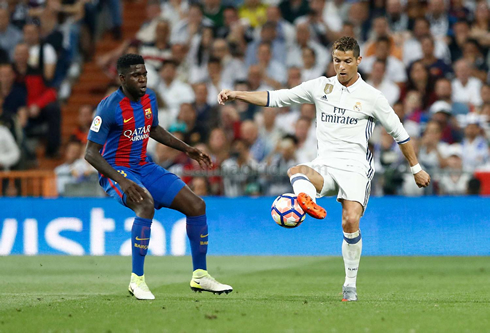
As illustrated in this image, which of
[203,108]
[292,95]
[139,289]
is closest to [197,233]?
[139,289]

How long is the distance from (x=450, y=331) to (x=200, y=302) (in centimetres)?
250

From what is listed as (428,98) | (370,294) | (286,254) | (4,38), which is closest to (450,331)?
(370,294)

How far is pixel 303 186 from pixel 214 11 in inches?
407

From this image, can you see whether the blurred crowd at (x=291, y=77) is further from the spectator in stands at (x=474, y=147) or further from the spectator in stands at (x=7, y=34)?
the spectator in stands at (x=7, y=34)

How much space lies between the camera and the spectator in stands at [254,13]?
54.4ft

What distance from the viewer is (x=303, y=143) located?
13.6m

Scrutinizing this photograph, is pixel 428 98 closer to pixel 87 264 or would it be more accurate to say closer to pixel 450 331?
pixel 87 264

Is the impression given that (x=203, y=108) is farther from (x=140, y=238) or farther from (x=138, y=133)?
(x=140, y=238)

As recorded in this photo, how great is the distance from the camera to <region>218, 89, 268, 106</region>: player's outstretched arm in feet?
24.9

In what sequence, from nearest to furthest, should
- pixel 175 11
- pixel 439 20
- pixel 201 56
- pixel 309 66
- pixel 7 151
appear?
1. pixel 7 151
2. pixel 309 66
3. pixel 439 20
4. pixel 201 56
5. pixel 175 11

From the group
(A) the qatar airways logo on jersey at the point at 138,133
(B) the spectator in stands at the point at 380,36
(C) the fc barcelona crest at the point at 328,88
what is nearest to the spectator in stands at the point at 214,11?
(B) the spectator in stands at the point at 380,36

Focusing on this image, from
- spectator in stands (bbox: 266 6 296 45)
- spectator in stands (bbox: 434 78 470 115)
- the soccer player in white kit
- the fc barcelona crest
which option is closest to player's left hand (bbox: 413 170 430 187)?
the soccer player in white kit

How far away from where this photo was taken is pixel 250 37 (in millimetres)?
16234

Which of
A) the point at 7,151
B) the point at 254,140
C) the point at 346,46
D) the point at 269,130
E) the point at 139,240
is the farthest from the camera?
the point at 7,151
